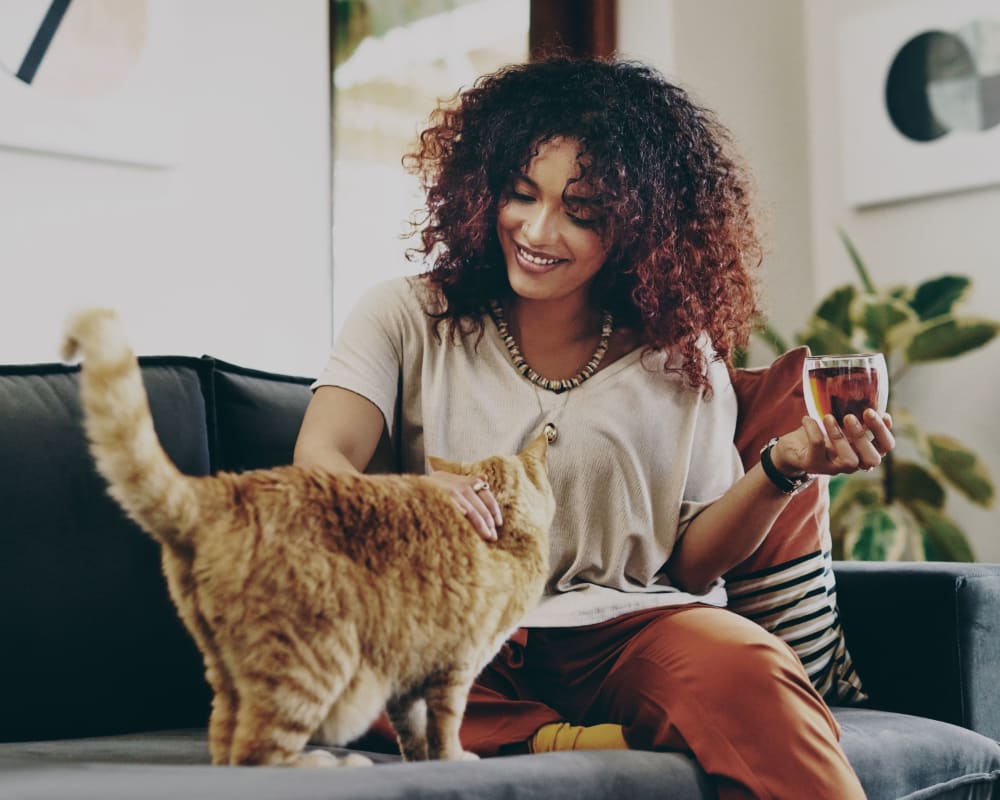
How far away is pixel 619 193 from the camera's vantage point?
1453mm

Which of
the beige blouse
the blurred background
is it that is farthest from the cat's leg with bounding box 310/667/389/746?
the blurred background

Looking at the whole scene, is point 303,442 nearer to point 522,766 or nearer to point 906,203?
point 522,766

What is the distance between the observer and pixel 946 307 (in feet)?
9.91

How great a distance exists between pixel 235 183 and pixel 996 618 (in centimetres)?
160

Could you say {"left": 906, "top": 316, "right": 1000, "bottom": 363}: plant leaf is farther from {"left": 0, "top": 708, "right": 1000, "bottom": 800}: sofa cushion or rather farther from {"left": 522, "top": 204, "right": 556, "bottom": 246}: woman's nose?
{"left": 522, "top": 204, "right": 556, "bottom": 246}: woman's nose

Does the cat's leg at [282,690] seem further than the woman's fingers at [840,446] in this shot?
No

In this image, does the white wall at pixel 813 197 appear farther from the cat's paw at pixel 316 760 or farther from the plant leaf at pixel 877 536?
the cat's paw at pixel 316 760

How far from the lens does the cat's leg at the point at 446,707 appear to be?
100 centimetres

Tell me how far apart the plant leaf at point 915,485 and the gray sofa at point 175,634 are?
144 cm

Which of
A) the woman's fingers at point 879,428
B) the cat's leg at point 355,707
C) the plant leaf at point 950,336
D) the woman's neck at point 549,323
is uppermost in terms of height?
the plant leaf at point 950,336

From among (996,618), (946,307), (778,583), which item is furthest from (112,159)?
(946,307)

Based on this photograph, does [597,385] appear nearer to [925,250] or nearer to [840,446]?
[840,446]

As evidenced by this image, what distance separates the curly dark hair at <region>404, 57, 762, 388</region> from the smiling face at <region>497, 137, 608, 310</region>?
18mm

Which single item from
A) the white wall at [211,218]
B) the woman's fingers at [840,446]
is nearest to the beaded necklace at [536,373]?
the woman's fingers at [840,446]
